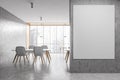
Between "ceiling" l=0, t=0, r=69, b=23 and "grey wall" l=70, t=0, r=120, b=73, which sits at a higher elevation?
"ceiling" l=0, t=0, r=69, b=23

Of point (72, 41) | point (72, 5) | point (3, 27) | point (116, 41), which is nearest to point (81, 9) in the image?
point (72, 5)

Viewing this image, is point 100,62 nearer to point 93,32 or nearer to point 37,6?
point 93,32

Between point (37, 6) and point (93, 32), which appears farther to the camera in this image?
point (37, 6)

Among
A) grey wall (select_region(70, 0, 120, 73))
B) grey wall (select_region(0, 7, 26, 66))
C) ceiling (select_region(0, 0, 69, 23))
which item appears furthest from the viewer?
grey wall (select_region(0, 7, 26, 66))

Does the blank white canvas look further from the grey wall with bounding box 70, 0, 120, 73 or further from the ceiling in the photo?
the ceiling

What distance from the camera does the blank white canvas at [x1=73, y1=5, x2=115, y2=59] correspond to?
466cm

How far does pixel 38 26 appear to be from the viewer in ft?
43.2

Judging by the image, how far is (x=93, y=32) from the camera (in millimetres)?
4668

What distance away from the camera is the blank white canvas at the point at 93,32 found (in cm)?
466

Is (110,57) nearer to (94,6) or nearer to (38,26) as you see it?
(94,6)

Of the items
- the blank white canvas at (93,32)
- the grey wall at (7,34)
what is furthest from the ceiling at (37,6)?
the blank white canvas at (93,32)

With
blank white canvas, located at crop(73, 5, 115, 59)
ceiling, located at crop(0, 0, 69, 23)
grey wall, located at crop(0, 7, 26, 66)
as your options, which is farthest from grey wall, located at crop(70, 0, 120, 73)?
grey wall, located at crop(0, 7, 26, 66)

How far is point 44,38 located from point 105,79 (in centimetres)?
971

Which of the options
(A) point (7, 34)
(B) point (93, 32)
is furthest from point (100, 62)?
(A) point (7, 34)
